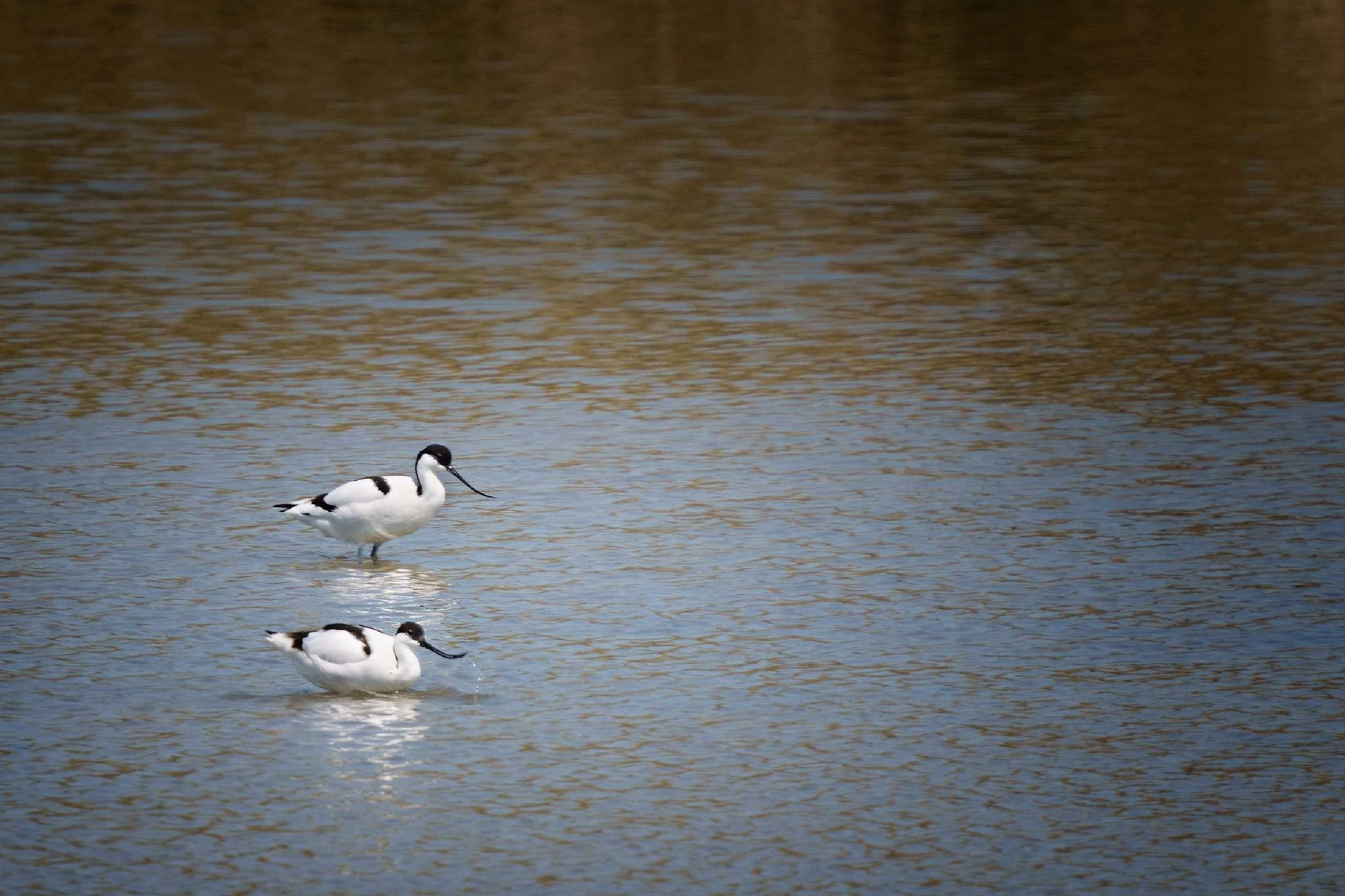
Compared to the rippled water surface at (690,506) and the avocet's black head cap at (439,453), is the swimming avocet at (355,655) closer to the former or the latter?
the rippled water surface at (690,506)

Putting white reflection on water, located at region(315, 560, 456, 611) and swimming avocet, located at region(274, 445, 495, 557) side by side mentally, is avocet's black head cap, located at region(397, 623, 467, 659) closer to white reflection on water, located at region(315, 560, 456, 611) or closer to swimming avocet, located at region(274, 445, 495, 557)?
white reflection on water, located at region(315, 560, 456, 611)

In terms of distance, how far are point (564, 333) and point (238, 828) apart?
30.0 feet

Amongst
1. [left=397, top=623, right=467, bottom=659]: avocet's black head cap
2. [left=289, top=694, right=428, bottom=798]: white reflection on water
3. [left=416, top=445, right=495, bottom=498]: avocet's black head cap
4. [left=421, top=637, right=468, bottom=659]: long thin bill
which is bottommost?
[left=289, top=694, right=428, bottom=798]: white reflection on water

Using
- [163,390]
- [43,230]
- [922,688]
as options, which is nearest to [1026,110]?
[43,230]

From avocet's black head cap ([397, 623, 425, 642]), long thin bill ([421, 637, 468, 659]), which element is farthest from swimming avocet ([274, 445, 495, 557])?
avocet's black head cap ([397, 623, 425, 642])

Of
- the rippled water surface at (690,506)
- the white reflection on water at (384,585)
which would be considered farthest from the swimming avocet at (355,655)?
the white reflection on water at (384,585)

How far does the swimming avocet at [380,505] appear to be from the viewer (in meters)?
11.0

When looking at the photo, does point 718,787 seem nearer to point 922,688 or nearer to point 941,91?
point 922,688

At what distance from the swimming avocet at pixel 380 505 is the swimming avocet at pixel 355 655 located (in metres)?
1.86

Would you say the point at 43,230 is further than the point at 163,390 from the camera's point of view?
Yes

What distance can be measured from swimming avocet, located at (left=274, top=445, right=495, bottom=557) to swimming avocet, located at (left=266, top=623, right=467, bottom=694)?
1.86 meters

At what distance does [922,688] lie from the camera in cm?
932

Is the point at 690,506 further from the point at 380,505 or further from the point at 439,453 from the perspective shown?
the point at 380,505

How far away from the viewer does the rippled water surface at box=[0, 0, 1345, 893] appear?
7.98 metres
